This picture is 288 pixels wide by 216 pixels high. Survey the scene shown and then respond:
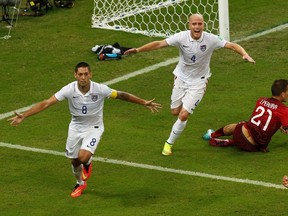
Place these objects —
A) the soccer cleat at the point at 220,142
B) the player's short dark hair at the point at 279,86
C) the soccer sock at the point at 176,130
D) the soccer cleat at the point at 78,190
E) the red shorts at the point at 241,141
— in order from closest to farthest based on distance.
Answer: the soccer cleat at the point at 78,190, the player's short dark hair at the point at 279,86, the red shorts at the point at 241,141, the soccer sock at the point at 176,130, the soccer cleat at the point at 220,142

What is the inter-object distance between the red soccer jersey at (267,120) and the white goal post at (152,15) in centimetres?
761

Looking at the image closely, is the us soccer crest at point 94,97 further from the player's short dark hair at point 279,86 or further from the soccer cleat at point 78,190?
the player's short dark hair at point 279,86

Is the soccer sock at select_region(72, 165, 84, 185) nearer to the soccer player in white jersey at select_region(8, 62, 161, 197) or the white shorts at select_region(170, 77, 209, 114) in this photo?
the soccer player in white jersey at select_region(8, 62, 161, 197)

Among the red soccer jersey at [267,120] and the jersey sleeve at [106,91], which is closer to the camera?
the jersey sleeve at [106,91]

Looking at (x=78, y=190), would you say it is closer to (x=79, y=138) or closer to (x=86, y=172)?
(x=86, y=172)

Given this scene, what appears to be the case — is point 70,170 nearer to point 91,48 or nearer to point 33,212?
point 33,212

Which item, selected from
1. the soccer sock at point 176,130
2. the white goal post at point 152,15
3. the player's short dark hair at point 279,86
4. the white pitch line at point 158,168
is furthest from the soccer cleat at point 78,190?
the white goal post at point 152,15

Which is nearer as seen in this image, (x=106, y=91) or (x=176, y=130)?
(x=106, y=91)

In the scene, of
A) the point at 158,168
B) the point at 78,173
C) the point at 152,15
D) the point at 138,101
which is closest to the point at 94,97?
the point at 138,101

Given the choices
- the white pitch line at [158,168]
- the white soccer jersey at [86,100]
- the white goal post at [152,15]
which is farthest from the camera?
the white goal post at [152,15]

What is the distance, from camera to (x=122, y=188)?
13.8 metres

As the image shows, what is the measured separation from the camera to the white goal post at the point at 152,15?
22.8m

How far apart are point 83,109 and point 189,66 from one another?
2.47 m

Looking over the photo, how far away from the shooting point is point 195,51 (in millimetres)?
15062
